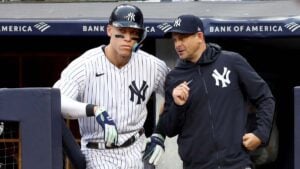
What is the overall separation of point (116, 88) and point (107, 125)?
1.14ft

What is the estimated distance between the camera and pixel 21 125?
3562mm

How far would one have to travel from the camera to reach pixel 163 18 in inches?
278

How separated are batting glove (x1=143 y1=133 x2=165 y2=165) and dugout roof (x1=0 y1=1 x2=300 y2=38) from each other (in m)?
2.97

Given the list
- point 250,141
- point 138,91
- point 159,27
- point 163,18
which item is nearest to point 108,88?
point 138,91

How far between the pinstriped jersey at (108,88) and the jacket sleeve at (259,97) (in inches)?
20.2

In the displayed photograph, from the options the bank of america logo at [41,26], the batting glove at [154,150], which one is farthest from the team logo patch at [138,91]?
the bank of america logo at [41,26]

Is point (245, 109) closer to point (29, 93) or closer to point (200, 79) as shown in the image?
point (200, 79)

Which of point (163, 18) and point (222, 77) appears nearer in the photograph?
point (222, 77)

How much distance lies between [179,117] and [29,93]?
0.82m

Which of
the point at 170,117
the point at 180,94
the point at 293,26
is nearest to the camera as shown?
the point at 180,94

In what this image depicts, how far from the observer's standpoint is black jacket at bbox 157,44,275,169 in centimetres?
389

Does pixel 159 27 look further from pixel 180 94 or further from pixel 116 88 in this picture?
pixel 180 94

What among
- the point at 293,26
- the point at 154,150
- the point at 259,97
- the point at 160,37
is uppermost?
the point at 293,26

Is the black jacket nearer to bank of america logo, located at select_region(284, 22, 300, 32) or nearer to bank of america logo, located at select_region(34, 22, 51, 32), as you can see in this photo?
bank of america logo, located at select_region(284, 22, 300, 32)
